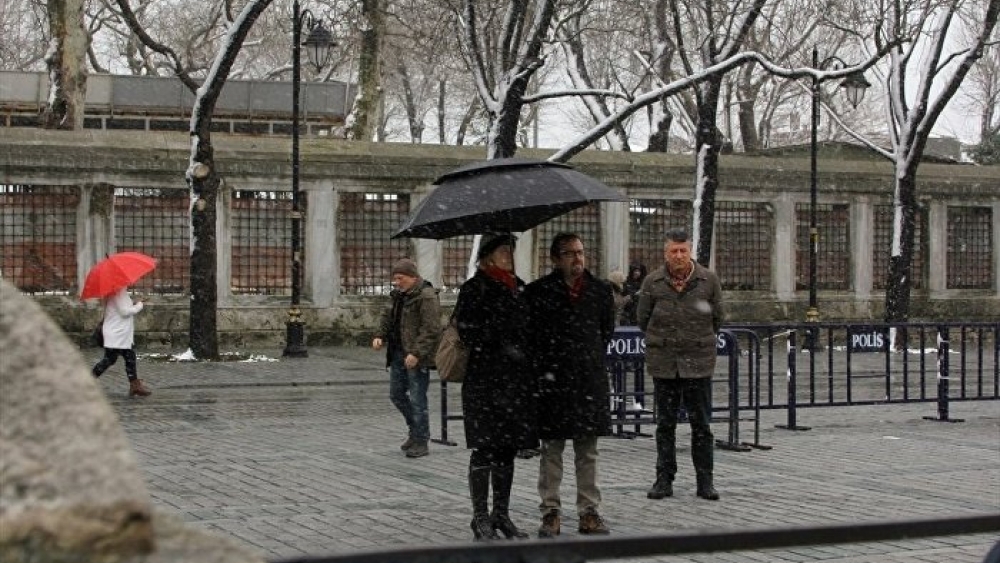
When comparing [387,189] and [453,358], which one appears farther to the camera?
[387,189]

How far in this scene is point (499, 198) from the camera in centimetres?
935

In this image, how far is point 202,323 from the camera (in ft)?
79.1

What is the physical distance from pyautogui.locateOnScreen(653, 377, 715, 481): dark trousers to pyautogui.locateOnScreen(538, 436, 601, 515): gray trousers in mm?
1600

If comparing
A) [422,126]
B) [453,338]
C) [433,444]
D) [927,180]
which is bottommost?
[433,444]

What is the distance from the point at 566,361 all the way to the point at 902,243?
74.0 ft

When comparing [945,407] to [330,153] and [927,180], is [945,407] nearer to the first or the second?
[330,153]

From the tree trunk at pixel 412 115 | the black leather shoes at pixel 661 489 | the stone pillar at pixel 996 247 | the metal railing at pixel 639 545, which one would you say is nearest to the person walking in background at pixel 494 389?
the black leather shoes at pixel 661 489

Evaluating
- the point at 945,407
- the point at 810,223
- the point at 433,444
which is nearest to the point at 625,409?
the point at 433,444

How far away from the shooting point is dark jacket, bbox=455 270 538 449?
8680 mm

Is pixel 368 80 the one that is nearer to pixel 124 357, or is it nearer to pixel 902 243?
pixel 902 243

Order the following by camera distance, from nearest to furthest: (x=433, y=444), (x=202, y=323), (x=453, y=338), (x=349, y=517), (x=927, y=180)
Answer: (x=453, y=338), (x=349, y=517), (x=433, y=444), (x=202, y=323), (x=927, y=180)

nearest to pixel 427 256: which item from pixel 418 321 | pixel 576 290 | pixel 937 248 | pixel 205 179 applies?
pixel 205 179

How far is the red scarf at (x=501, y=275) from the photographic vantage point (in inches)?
351

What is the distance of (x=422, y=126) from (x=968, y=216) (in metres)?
40.9
